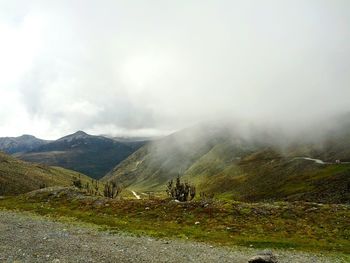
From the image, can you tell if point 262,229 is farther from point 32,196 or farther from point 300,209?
point 32,196

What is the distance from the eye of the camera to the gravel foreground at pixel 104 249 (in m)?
27.4

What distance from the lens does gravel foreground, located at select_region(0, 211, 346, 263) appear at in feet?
90.0

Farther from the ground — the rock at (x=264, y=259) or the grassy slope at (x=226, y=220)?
the grassy slope at (x=226, y=220)

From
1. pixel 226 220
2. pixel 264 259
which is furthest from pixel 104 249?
pixel 226 220

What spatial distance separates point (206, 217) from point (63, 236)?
18.0m

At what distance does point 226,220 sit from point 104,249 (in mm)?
Result: 19077

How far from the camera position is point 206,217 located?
1847 inches

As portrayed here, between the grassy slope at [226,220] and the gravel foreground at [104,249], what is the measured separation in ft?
10.8

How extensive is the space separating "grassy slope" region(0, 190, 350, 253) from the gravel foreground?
10.8ft

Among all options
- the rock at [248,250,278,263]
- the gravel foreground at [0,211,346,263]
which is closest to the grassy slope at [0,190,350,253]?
the gravel foreground at [0,211,346,263]

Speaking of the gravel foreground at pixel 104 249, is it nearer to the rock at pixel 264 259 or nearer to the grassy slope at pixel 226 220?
the rock at pixel 264 259

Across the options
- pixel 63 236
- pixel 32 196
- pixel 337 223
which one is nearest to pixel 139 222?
pixel 63 236

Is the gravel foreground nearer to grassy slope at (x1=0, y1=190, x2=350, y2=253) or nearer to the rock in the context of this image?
the rock

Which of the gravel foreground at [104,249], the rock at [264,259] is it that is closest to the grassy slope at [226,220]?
the gravel foreground at [104,249]
